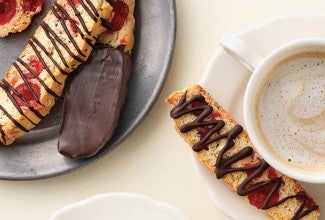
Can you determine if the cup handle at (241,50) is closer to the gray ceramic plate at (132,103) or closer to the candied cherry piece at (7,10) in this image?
the gray ceramic plate at (132,103)

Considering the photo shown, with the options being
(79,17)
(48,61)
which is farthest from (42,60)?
(79,17)

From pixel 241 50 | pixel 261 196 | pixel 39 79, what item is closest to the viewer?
pixel 241 50

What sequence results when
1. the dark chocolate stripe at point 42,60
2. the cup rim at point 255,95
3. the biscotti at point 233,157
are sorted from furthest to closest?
the dark chocolate stripe at point 42,60 < the biscotti at point 233,157 < the cup rim at point 255,95

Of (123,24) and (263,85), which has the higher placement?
(123,24)

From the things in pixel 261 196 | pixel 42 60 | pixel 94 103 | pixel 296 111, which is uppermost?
pixel 42 60

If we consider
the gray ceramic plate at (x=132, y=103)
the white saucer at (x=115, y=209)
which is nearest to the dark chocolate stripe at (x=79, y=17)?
the gray ceramic plate at (x=132, y=103)

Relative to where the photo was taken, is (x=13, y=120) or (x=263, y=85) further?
(x=13, y=120)

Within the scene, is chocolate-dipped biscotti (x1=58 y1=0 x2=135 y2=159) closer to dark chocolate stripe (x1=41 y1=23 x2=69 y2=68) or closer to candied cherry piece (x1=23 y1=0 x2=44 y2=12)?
dark chocolate stripe (x1=41 y1=23 x2=69 y2=68)

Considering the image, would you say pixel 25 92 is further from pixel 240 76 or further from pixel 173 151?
pixel 240 76

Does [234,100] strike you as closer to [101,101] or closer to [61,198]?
[101,101]
